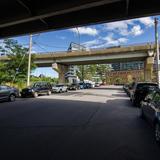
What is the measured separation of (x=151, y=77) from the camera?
46594 mm

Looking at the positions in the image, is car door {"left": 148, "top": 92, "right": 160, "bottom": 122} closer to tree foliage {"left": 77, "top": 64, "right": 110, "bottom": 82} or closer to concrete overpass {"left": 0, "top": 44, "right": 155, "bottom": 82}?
concrete overpass {"left": 0, "top": 44, "right": 155, "bottom": 82}

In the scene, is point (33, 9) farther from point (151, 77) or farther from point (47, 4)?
point (151, 77)

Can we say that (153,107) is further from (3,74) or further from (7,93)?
(3,74)

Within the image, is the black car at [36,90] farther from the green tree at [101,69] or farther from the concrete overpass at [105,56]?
the green tree at [101,69]

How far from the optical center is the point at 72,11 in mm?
11250

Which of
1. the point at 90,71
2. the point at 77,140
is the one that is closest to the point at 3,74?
the point at 77,140

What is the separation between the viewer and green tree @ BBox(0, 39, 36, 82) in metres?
34.6

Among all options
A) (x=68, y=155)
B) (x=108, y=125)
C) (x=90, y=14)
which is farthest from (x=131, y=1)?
(x=68, y=155)

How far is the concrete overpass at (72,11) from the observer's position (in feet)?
35.0

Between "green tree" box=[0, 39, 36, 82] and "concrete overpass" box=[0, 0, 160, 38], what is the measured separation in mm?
21684

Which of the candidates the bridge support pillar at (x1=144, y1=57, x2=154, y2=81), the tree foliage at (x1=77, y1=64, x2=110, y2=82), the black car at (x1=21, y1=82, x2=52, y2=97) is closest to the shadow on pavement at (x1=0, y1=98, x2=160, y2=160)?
the black car at (x1=21, y1=82, x2=52, y2=97)

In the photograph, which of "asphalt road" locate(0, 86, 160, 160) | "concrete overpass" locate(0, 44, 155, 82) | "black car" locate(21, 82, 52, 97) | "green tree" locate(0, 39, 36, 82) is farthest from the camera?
"concrete overpass" locate(0, 44, 155, 82)

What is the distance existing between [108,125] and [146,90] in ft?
24.1

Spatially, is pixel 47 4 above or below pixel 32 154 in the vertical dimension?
above
